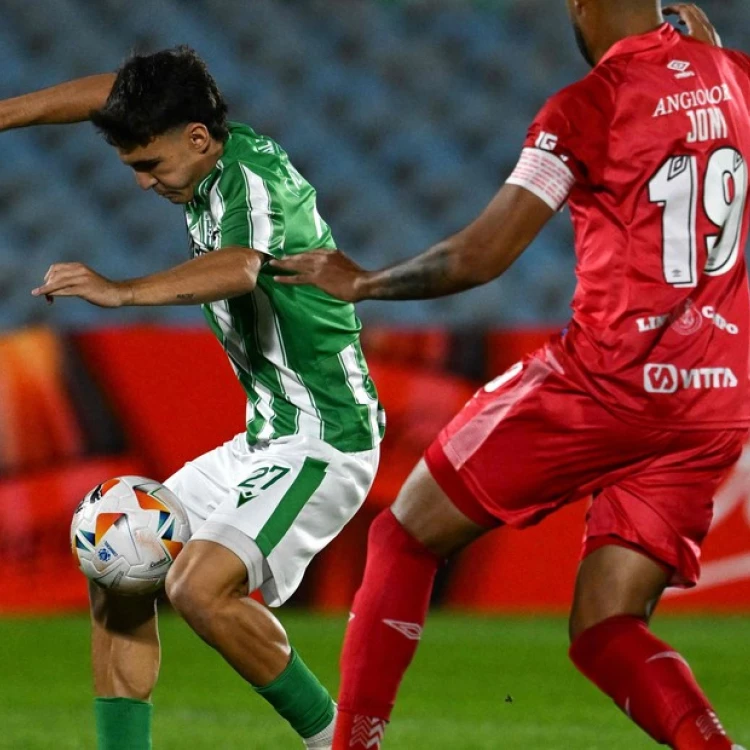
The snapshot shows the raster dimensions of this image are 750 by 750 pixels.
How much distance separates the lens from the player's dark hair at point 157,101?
394 cm

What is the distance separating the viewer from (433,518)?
11.5 ft

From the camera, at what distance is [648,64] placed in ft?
10.9

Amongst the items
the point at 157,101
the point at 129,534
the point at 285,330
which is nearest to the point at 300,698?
the point at 129,534

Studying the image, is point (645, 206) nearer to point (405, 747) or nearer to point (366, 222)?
point (405, 747)

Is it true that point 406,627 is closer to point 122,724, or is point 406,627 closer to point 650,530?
point 650,530

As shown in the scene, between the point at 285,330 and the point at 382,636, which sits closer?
the point at 382,636

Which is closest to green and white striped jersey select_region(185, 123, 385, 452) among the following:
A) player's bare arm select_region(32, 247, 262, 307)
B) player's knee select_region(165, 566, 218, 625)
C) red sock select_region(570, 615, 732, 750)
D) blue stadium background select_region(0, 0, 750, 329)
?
player's bare arm select_region(32, 247, 262, 307)

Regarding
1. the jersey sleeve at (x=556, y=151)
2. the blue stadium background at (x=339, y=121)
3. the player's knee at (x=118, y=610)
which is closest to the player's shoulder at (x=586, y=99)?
the jersey sleeve at (x=556, y=151)

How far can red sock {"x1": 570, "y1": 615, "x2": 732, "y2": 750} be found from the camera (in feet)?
10.5

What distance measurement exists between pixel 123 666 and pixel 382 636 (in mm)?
922

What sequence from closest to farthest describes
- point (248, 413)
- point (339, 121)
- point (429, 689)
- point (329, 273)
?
point (329, 273)
point (248, 413)
point (429, 689)
point (339, 121)

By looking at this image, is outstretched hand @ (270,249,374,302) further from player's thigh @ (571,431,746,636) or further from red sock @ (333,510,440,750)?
player's thigh @ (571,431,746,636)

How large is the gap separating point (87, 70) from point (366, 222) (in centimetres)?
251

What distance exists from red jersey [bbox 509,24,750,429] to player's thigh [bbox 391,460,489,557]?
1.32 ft
